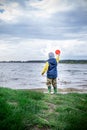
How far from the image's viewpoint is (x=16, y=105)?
9258 mm

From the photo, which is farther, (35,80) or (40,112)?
(35,80)

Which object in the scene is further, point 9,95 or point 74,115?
point 9,95

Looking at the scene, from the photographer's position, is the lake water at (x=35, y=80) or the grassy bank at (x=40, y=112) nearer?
the grassy bank at (x=40, y=112)

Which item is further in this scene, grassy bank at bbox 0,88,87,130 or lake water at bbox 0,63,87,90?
lake water at bbox 0,63,87,90

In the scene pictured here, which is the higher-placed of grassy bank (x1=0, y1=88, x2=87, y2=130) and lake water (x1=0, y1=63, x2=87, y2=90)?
grassy bank (x1=0, y1=88, x2=87, y2=130)

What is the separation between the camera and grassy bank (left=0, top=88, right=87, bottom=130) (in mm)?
8023

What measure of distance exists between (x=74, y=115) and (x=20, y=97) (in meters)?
2.03

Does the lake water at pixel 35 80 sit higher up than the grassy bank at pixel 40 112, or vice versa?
the grassy bank at pixel 40 112

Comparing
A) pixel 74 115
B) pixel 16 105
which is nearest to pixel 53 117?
pixel 74 115

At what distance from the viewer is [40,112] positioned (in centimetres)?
897

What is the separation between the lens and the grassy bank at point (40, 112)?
802 centimetres

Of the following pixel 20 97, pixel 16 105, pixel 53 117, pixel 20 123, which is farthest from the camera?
pixel 20 97

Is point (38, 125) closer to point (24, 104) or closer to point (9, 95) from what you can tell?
point (24, 104)

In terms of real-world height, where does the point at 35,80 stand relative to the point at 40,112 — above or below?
below
